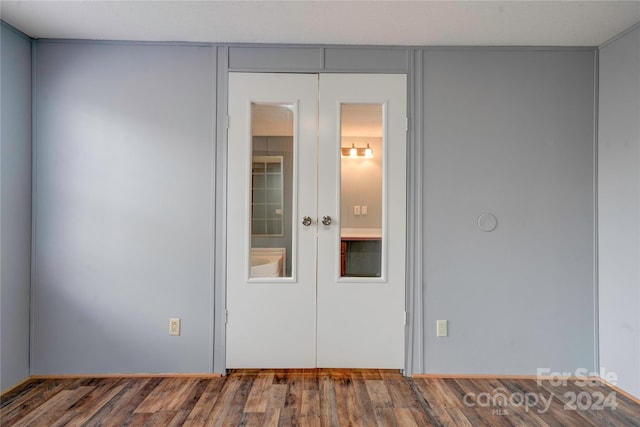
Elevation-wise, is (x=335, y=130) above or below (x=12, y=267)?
above

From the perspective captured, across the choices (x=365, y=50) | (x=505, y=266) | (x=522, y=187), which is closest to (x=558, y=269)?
(x=505, y=266)

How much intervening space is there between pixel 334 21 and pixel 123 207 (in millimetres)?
1888

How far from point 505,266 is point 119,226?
2738 millimetres

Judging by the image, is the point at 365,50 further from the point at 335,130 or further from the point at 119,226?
the point at 119,226

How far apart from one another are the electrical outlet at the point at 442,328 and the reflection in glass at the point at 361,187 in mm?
545

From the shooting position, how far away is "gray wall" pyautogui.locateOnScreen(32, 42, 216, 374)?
260 centimetres

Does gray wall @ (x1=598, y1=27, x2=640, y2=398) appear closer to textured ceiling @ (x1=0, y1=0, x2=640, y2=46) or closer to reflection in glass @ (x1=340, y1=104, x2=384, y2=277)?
textured ceiling @ (x1=0, y1=0, x2=640, y2=46)

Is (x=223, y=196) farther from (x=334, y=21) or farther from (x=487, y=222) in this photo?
(x=487, y=222)

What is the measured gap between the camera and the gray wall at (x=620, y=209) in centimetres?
236

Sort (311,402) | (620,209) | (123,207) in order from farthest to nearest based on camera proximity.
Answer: (123,207) < (620,209) < (311,402)

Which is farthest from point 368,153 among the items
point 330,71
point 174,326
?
point 174,326

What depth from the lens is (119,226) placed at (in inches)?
103

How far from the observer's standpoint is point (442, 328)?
2.65 metres

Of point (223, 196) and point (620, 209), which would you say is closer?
point (620, 209)
